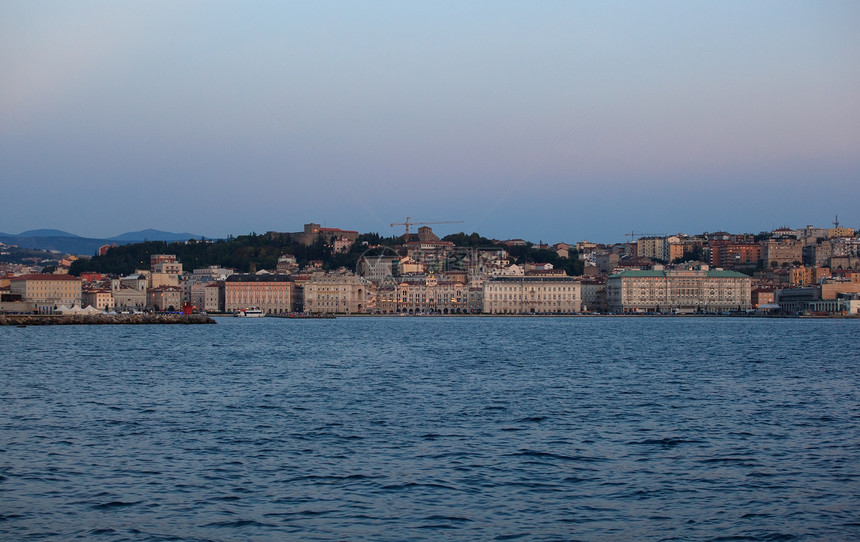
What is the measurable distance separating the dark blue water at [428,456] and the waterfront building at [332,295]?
235ft

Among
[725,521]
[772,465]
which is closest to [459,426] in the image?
[772,465]

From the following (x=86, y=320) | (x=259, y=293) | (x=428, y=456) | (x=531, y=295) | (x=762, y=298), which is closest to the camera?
(x=428, y=456)

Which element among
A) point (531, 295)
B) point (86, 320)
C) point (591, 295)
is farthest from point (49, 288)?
point (591, 295)

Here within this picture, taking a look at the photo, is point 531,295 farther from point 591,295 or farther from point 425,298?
point 425,298

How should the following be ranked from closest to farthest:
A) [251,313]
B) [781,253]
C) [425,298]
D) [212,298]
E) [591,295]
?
[251,313]
[212,298]
[425,298]
[591,295]
[781,253]

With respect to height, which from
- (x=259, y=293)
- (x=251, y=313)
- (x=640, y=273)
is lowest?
(x=251, y=313)

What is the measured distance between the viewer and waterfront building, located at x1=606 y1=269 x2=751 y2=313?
309 ft

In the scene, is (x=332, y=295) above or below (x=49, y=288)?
below

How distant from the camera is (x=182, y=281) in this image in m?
104

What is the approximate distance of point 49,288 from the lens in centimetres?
8475

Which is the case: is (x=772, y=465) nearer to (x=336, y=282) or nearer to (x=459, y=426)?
(x=459, y=426)

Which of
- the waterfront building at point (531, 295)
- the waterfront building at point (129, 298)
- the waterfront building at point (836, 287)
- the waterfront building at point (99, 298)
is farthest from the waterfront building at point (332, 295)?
the waterfront building at point (836, 287)

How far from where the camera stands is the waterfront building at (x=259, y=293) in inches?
3625

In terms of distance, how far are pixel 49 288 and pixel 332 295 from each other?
24010 mm
